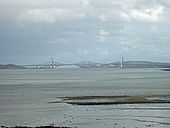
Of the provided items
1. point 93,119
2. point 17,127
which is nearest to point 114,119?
point 93,119

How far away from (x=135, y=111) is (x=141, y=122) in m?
9.42

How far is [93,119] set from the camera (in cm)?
4597

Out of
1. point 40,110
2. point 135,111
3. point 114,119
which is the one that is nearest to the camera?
point 114,119

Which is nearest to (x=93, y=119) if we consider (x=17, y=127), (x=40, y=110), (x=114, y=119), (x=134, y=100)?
(x=114, y=119)

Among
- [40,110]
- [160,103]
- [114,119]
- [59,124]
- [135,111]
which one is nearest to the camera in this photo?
[59,124]

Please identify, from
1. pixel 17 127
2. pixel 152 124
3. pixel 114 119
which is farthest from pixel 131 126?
pixel 17 127

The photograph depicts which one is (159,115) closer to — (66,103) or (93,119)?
(93,119)

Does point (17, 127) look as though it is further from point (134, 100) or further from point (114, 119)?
point (134, 100)

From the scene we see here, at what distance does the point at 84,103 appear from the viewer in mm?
64250

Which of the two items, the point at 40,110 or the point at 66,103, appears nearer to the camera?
the point at 40,110

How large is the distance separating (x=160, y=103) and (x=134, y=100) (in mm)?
6131

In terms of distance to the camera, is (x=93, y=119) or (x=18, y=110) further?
(x=18, y=110)

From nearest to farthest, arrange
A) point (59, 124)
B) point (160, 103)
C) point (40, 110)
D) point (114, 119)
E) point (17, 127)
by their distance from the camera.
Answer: point (17, 127), point (59, 124), point (114, 119), point (40, 110), point (160, 103)

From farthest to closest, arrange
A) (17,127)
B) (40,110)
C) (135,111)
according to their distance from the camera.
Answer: (40,110) < (135,111) < (17,127)
